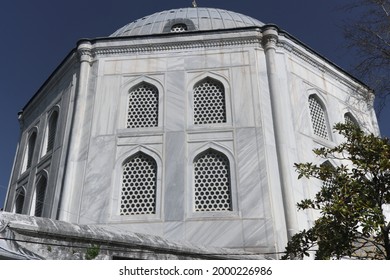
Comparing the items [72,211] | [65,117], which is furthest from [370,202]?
[65,117]

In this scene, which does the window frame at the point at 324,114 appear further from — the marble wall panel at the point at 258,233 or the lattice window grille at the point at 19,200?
the lattice window grille at the point at 19,200

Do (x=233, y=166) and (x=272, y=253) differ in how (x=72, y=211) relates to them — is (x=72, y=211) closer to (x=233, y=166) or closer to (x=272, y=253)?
(x=233, y=166)

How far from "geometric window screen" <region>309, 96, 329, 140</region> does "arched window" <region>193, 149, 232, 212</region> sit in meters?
3.67

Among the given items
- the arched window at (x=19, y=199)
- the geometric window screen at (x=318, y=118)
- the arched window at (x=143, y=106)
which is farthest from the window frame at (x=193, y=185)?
the arched window at (x=19, y=199)

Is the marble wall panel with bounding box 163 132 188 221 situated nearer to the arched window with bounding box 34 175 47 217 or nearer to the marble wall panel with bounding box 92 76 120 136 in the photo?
the marble wall panel with bounding box 92 76 120 136

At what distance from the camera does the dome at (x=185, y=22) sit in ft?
51.8

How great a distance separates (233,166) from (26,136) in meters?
9.35

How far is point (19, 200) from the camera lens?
1505cm

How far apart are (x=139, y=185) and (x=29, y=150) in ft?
21.6

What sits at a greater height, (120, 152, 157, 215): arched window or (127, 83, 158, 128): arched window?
(127, 83, 158, 128): arched window

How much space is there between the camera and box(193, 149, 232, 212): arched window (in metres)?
11.1

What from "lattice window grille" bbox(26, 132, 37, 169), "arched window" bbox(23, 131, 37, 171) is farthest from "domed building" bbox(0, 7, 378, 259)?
"lattice window grille" bbox(26, 132, 37, 169)

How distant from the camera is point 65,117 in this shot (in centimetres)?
1333

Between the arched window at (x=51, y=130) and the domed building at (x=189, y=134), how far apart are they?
43mm
